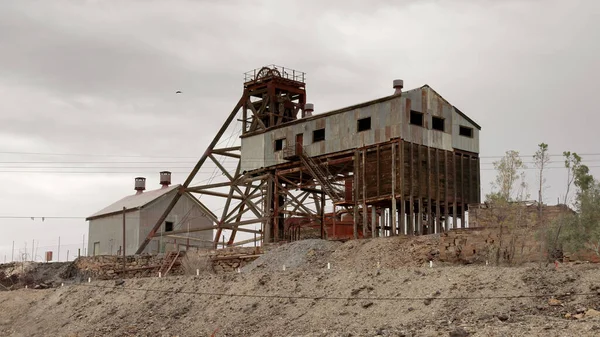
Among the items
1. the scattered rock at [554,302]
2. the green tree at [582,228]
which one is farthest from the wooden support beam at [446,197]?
the scattered rock at [554,302]

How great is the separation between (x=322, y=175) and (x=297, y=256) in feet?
27.3

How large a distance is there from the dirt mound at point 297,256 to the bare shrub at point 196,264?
5.05m

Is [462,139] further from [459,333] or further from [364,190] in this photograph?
[459,333]

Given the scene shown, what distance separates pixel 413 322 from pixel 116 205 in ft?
Result: 139

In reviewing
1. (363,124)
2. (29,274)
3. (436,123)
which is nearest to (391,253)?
(363,124)

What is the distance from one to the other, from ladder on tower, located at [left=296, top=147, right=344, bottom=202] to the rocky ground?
5.37m

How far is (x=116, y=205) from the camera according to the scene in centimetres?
6638

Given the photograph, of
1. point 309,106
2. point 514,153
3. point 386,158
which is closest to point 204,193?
point 309,106

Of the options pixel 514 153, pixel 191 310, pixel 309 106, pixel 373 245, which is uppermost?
pixel 309 106

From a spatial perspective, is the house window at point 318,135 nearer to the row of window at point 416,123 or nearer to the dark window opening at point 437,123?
the row of window at point 416,123

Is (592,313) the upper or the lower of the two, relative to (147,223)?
lower

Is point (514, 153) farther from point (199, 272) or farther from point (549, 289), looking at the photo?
point (199, 272)

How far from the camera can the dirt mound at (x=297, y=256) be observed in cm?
3998

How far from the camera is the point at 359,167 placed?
46219 millimetres
